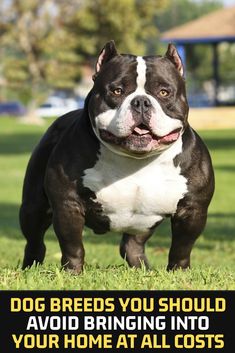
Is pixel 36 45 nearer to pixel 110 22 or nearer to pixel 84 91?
pixel 110 22

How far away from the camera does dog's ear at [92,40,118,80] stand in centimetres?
568

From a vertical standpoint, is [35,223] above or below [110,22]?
below

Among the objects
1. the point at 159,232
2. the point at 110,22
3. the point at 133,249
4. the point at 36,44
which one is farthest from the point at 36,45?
the point at 133,249

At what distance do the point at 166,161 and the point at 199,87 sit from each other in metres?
56.7

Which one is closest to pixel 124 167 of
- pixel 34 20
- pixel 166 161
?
pixel 166 161

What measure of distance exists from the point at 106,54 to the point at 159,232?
8803 millimetres

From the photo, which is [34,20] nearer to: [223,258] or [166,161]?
[223,258]

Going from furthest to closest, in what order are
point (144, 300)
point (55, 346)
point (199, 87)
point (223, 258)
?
point (199, 87) → point (223, 258) → point (144, 300) → point (55, 346)

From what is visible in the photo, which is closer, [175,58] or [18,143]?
[175,58]

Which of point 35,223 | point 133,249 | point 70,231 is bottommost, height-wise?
point 133,249

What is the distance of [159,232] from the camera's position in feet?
47.0

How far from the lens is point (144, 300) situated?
4.48 m

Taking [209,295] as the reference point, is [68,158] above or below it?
above

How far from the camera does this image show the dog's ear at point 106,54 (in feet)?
18.6
